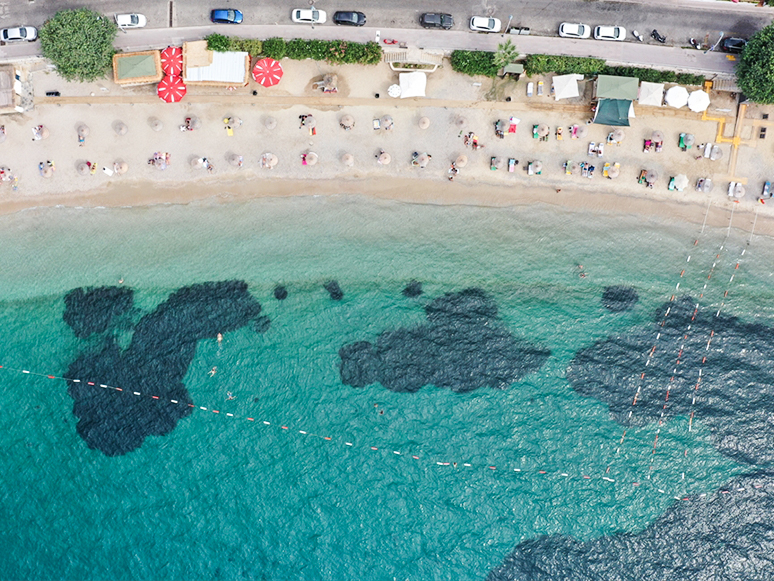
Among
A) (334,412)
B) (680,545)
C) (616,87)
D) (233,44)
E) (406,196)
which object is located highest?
(233,44)

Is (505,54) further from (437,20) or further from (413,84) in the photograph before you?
(413,84)

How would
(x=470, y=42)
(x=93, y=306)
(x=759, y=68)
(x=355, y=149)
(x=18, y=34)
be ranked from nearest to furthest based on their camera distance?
1. (x=759, y=68)
2. (x=18, y=34)
3. (x=470, y=42)
4. (x=355, y=149)
5. (x=93, y=306)

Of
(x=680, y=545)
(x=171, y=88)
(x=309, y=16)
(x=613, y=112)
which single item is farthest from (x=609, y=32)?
(x=680, y=545)

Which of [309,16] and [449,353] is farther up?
[309,16]

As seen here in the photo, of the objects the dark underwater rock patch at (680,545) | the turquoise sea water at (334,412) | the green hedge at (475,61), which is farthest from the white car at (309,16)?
the dark underwater rock patch at (680,545)

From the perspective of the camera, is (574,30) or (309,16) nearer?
(309,16)

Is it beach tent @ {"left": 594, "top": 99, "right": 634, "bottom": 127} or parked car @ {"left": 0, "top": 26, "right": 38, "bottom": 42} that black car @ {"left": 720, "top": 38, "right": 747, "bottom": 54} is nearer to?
beach tent @ {"left": 594, "top": 99, "right": 634, "bottom": 127}

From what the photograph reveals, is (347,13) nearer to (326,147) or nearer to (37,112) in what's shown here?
(326,147)

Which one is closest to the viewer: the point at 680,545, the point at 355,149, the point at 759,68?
the point at 759,68
